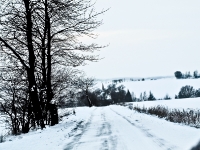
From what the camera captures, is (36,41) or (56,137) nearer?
(56,137)

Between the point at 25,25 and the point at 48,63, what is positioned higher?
the point at 25,25

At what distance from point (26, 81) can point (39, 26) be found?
2966 millimetres

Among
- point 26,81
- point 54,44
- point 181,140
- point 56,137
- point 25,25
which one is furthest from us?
point 54,44

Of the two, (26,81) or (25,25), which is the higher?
(25,25)

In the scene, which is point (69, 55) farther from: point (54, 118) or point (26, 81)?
point (54, 118)

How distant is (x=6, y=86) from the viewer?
48.4 ft

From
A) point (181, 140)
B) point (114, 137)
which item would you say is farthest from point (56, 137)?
point (181, 140)

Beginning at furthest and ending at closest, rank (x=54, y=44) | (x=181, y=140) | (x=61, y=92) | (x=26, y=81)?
(x=61, y=92) < (x=54, y=44) < (x=26, y=81) < (x=181, y=140)

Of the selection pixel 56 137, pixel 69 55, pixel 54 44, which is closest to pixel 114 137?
pixel 56 137

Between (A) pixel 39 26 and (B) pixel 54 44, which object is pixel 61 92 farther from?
(A) pixel 39 26

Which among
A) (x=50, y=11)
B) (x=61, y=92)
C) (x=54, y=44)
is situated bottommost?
(x=61, y=92)

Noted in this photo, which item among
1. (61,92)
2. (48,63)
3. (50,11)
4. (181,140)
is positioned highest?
(50,11)

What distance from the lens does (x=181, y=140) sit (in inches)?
321

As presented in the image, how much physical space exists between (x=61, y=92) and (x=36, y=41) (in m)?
3.72
